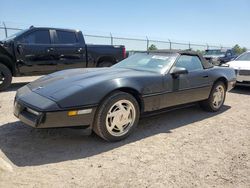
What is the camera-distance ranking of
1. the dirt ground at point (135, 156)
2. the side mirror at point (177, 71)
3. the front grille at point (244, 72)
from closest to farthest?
the dirt ground at point (135, 156) → the side mirror at point (177, 71) → the front grille at point (244, 72)

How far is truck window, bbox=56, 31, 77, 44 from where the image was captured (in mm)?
8406

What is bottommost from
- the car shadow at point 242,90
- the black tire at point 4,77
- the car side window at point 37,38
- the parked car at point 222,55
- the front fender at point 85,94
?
the car shadow at point 242,90

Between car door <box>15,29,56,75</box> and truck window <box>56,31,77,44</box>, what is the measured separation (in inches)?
14.1

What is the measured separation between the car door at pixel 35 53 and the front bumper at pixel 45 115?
436 centimetres

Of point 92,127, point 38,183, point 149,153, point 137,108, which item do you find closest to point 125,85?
point 137,108

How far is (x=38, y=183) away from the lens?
2652mm

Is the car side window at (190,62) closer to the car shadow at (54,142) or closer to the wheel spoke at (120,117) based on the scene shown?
the car shadow at (54,142)

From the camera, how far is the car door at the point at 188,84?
4430 millimetres

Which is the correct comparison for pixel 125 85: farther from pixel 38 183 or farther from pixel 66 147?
pixel 38 183

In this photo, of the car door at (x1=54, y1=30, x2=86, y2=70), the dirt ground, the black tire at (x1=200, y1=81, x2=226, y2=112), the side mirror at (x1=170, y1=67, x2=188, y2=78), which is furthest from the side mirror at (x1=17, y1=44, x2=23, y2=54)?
the black tire at (x1=200, y1=81, x2=226, y2=112)

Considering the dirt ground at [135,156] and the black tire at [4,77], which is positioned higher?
the black tire at [4,77]

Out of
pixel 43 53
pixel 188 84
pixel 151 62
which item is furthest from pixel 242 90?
pixel 43 53

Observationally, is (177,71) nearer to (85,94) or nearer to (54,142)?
(85,94)

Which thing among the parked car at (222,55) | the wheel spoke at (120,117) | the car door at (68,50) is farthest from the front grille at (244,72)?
the parked car at (222,55)
